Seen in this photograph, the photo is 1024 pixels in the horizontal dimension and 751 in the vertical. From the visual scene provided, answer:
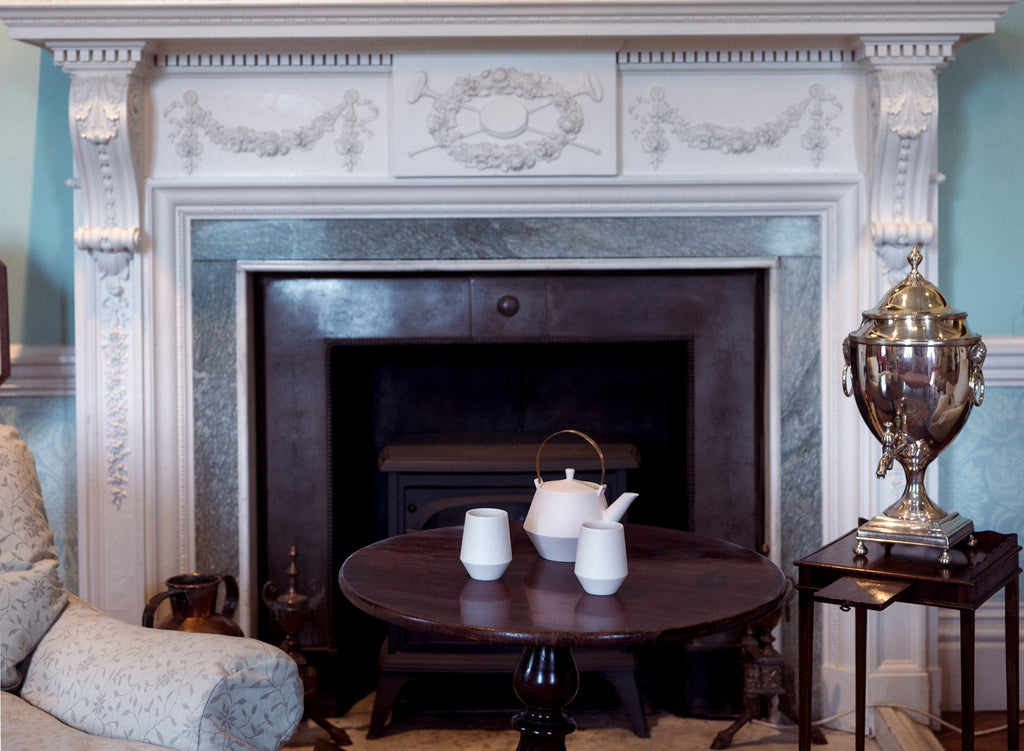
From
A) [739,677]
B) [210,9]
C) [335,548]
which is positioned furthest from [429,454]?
[210,9]

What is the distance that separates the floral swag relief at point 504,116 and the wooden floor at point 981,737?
5.79 feet

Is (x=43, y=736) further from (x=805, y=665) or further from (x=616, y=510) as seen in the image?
(x=805, y=665)

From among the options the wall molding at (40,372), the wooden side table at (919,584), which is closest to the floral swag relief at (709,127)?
the wooden side table at (919,584)

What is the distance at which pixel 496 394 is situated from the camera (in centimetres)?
316

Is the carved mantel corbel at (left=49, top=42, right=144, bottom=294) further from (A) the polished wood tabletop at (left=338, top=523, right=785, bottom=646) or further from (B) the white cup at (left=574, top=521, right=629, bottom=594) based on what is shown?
(B) the white cup at (left=574, top=521, right=629, bottom=594)

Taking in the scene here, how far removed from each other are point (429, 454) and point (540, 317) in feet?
1.58

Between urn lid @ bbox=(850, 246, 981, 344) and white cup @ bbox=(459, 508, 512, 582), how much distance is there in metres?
0.81

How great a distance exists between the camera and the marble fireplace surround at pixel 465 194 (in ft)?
8.53

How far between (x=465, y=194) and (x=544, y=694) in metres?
1.40

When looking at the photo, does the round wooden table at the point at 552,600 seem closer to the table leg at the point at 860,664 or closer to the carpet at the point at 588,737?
the table leg at the point at 860,664

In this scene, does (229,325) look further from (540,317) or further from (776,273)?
(776,273)

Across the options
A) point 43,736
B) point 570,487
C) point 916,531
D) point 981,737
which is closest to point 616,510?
point 570,487

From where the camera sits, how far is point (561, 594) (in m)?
1.59

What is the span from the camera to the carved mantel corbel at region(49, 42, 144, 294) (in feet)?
8.34
